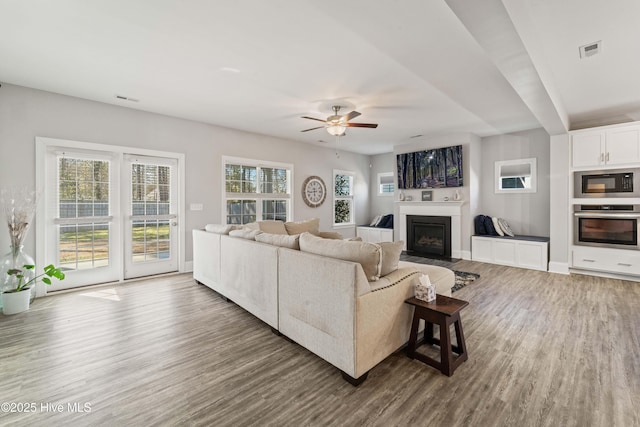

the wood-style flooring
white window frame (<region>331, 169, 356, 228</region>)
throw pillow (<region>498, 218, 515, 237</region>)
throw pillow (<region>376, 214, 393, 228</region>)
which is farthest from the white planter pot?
throw pillow (<region>498, 218, 515, 237</region>)

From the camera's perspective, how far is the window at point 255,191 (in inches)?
223

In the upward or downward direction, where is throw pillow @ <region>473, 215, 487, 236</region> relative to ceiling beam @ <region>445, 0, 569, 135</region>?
downward

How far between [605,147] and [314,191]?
560 cm

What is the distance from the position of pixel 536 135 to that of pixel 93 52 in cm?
743

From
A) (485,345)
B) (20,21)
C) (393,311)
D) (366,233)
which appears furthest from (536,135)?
(20,21)

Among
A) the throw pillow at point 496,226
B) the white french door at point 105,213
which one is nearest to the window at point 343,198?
the throw pillow at point 496,226

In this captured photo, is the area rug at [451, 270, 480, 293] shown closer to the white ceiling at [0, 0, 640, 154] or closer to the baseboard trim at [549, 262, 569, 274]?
the baseboard trim at [549, 262, 569, 274]

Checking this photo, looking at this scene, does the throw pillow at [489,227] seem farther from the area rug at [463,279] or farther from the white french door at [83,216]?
the white french door at [83,216]

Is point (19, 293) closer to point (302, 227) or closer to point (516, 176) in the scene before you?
point (302, 227)

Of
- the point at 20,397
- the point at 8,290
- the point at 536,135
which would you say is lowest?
the point at 20,397

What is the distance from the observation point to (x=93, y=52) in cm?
277

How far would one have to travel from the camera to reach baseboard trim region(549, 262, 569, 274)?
4.83 meters

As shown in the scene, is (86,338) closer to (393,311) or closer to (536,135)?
(393,311)

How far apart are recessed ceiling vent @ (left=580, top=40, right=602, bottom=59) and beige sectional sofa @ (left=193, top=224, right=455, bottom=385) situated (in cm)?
264
